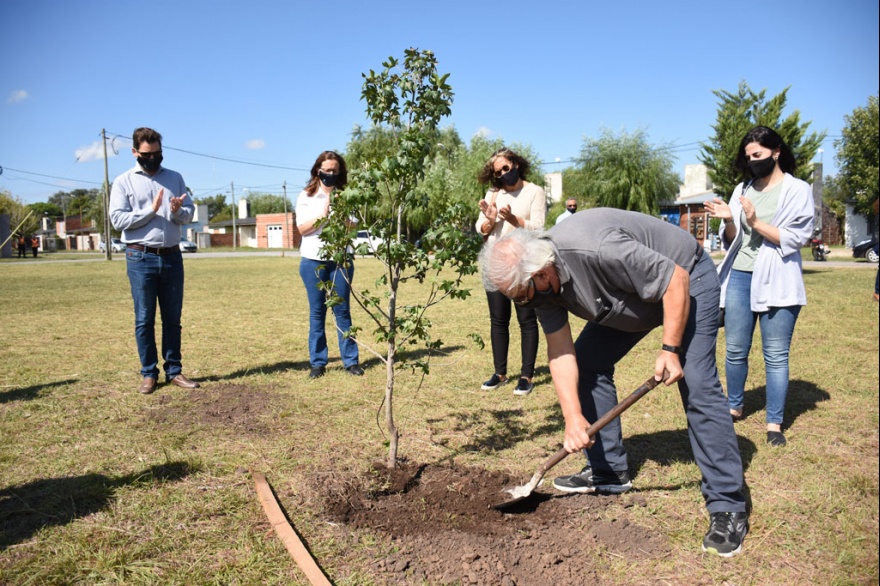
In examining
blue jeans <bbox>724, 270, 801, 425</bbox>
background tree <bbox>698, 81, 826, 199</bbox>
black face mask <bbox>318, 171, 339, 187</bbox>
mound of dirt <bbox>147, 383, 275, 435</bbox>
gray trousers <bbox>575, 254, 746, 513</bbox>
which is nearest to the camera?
gray trousers <bbox>575, 254, 746, 513</bbox>

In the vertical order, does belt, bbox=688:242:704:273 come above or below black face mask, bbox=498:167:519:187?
below

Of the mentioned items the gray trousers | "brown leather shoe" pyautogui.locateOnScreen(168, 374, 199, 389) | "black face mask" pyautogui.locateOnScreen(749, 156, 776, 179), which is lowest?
"brown leather shoe" pyautogui.locateOnScreen(168, 374, 199, 389)

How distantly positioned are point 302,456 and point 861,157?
31845 mm

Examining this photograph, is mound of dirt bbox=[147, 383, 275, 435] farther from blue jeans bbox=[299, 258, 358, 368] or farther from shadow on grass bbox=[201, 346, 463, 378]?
blue jeans bbox=[299, 258, 358, 368]

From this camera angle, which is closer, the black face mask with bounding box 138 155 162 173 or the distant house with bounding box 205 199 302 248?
the black face mask with bounding box 138 155 162 173

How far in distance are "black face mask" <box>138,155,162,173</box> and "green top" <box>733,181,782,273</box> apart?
189 inches

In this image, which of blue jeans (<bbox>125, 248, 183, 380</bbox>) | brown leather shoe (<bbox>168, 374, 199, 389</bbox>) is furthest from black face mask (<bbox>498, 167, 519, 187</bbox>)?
brown leather shoe (<bbox>168, 374, 199, 389</bbox>)

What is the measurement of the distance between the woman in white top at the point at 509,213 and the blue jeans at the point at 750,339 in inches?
58.2

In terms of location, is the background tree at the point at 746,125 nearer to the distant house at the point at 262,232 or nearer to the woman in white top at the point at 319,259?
the woman in white top at the point at 319,259

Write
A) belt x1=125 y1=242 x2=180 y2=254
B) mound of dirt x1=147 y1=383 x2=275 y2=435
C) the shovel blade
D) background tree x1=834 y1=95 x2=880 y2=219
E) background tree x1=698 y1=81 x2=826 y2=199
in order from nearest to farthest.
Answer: the shovel blade → mound of dirt x1=147 y1=383 x2=275 y2=435 → belt x1=125 y1=242 x2=180 y2=254 → background tree x1=698 y1=81 x2=826 y2=199 → background tree x1=834 y1=95 x2=880 y2=219

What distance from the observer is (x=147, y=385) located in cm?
548

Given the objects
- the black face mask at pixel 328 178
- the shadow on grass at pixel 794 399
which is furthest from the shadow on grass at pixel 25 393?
the shadow on grass at pixel 794 399

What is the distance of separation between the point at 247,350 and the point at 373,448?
12.7ft

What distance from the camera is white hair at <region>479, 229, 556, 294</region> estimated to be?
2.72 m
